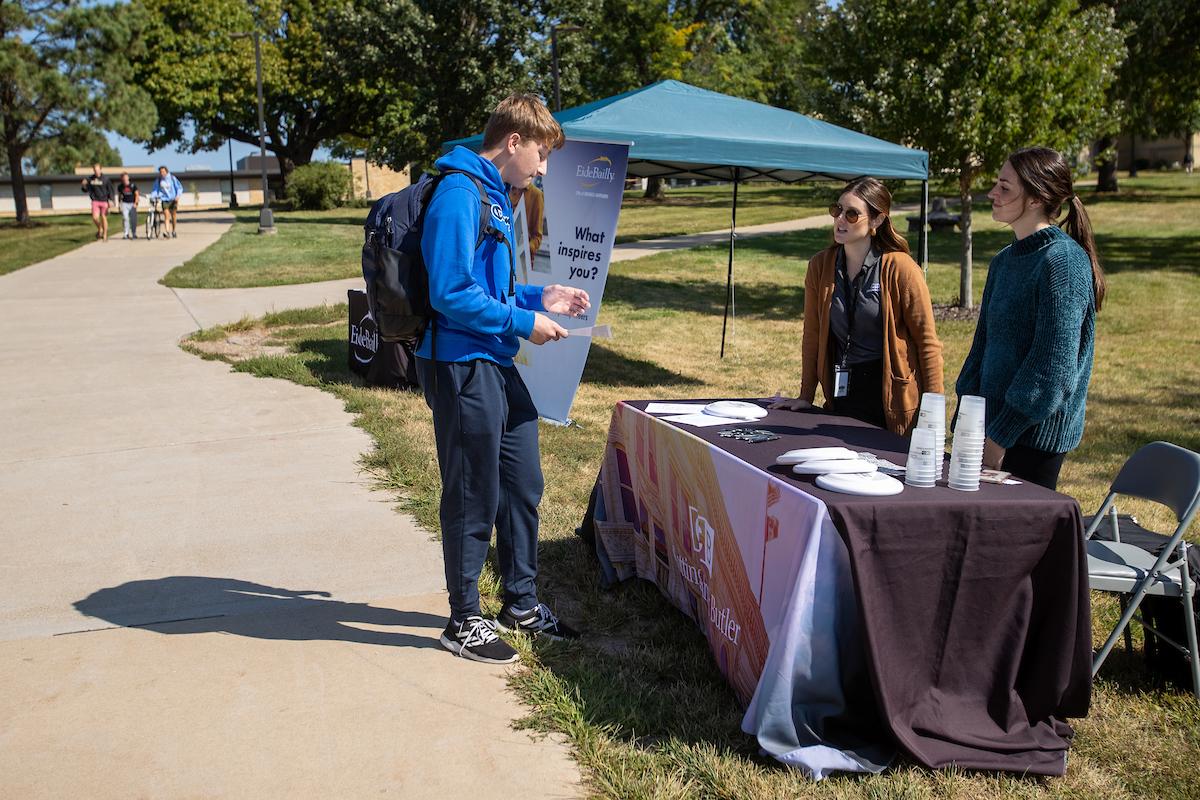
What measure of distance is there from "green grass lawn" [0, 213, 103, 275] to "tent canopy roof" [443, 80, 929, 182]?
14463 millimetres

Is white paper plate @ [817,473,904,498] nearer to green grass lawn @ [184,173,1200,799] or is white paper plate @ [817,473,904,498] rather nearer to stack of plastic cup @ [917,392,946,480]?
stack of plastic cup @ [917,392,946,480]

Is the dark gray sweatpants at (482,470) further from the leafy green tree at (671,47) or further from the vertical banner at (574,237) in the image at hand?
the leafy green tree at (671,47)

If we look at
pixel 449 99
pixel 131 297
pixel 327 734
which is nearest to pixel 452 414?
pixel 327 734

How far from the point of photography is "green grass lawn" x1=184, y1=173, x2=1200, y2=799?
3182mm

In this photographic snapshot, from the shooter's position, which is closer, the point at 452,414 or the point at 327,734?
the point at 327,734

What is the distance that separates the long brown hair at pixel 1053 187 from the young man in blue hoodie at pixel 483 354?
5.40 feet

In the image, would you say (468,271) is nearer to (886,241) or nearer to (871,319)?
(871,319)

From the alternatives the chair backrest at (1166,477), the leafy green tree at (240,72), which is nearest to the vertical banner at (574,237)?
the chair backrest at (1166,477)

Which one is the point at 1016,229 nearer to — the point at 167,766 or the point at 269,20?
the point at 167,766

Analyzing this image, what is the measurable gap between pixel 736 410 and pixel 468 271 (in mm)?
1470

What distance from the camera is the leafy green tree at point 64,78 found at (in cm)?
3141

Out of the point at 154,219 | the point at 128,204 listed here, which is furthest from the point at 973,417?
the point at 154,219

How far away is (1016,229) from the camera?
3713 millimetres

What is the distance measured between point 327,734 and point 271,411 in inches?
201
